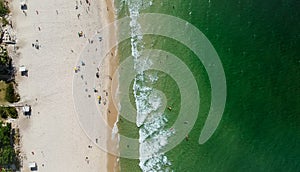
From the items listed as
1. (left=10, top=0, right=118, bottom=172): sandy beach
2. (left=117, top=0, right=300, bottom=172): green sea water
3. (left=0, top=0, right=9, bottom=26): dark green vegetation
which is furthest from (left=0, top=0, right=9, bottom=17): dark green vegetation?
(left=117, top=0, right=300, bottom=172): green sea water

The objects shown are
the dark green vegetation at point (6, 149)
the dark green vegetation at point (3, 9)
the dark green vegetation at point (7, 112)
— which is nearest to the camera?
the dark green vegetation at point (6, 149)

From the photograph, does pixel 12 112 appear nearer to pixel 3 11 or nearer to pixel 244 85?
pixel 3 11

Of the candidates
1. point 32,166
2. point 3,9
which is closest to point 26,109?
point 32,166

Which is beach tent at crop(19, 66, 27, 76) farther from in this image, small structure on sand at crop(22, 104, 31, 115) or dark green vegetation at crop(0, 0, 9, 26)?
dark green vegetation at crop(0, 0, 9, 26)

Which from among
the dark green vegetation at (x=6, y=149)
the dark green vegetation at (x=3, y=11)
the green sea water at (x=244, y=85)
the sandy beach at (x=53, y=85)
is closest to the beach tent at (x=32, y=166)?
the sandy beach at (x=53, y=85)

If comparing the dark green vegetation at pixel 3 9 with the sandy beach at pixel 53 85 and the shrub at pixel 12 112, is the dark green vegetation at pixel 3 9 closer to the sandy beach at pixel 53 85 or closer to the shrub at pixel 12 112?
the sandy beach at pixel 53 85

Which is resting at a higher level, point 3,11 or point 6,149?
point 3,11

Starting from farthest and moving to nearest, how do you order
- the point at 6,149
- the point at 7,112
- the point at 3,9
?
the point at 3,9
the point at 7,112
the point at 6,149
